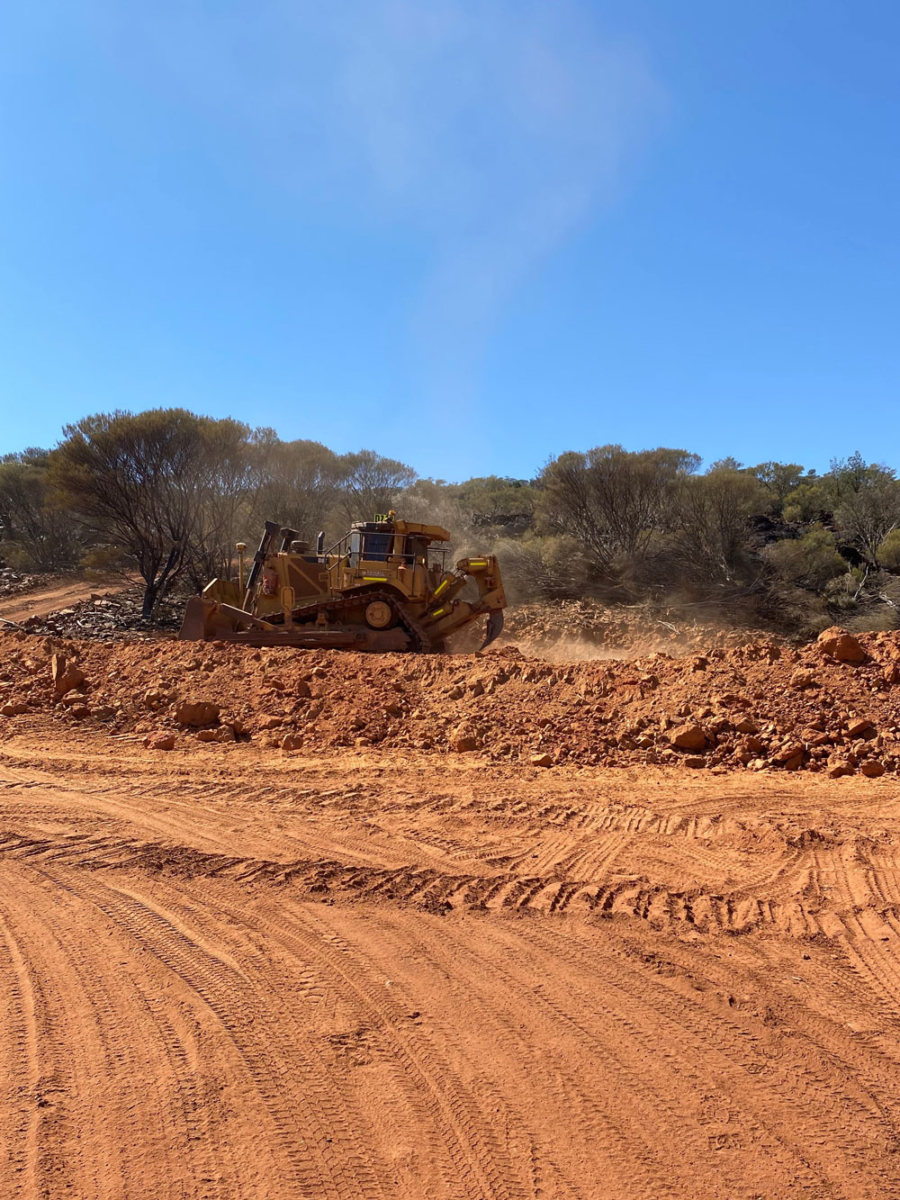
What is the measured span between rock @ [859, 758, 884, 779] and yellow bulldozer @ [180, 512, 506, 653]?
28.5ft

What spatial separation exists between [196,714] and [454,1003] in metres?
6.60

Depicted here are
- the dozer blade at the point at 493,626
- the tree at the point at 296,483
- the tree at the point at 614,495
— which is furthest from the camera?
the tree at the point at 296,483

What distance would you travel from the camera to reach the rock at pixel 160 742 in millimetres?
8352

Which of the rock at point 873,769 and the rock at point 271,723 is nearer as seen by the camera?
Result: the rock at point 873,769

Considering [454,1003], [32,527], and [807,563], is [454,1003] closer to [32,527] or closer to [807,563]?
[807,563]

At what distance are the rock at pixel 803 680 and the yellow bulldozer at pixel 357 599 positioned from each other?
7.54 m

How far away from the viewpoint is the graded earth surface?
2373 mm

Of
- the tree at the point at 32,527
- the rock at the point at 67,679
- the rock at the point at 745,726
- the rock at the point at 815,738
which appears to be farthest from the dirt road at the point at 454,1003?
the tree at the point at 32,527

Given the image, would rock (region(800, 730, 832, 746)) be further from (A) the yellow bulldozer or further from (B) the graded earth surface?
(A) the yellow bulldozer

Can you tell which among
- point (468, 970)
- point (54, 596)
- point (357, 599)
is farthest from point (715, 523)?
point (54, 596)

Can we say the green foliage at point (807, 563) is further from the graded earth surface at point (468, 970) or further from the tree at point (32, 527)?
the tree at point (32, 527)

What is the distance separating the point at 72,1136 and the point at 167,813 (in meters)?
3.41

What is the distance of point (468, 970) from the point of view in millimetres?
3383

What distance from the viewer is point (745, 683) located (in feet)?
26.4
